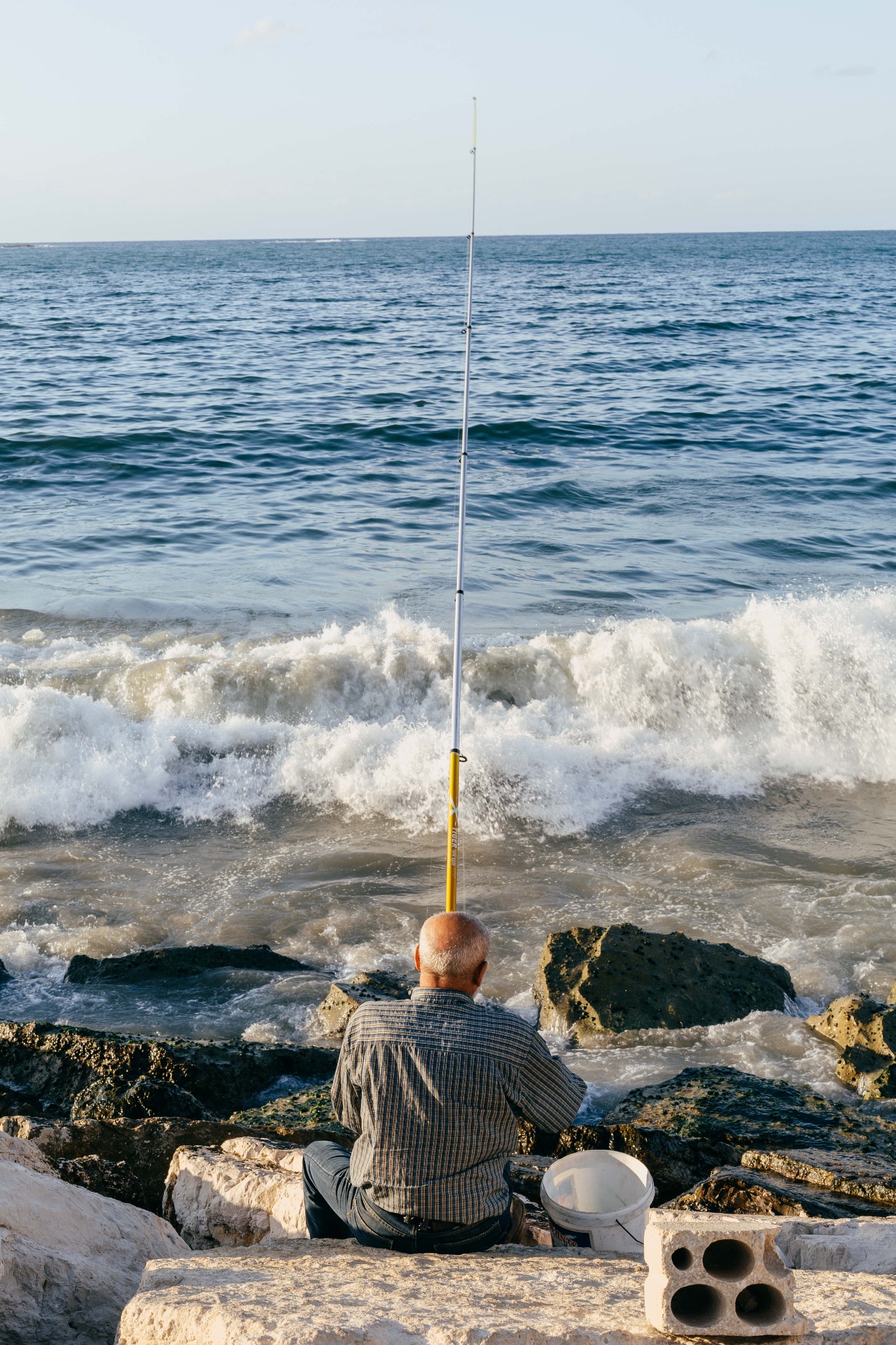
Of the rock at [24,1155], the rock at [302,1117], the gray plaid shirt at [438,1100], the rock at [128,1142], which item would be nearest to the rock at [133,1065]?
the rock at [302,1117]

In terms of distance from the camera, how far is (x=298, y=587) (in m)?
11.5

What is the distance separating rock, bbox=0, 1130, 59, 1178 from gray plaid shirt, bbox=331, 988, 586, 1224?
35.0 inches

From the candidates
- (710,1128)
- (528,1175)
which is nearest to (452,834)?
(528,1175)

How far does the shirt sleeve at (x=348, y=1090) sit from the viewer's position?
2.57m

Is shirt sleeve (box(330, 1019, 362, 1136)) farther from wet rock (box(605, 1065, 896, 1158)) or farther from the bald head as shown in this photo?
wet rock (box(605, 1065, 896, 1158))

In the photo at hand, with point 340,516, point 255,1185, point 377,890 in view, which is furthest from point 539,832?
point 340,516

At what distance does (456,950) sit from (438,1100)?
32 cm

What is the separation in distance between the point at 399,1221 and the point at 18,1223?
81 cm

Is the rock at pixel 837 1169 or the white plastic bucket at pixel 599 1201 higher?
the white plastic bucket at pixel 599 1201

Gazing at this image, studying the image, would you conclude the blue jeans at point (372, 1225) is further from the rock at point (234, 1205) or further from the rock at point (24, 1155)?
the rock at point (24, 1155)

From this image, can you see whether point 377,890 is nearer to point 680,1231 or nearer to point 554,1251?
point 554,1251

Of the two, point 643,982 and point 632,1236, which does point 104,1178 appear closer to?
point 632,1236

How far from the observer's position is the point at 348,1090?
2.59 meters

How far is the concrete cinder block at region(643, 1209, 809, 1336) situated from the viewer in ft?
6.06
